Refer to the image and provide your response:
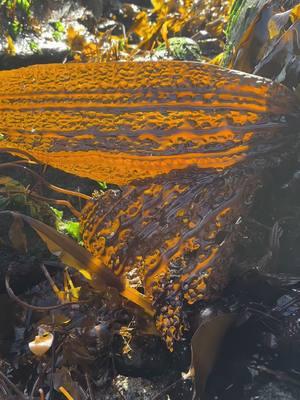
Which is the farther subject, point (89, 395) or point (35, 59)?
point (35, 59)

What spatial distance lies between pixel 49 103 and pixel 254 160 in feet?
2.05

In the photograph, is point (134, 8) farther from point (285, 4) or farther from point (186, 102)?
point (186, 102)

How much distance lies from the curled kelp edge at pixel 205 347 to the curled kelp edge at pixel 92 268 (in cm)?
18

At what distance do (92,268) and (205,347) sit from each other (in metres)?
0.41

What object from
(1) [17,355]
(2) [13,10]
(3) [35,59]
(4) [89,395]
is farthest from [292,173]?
(2) [13,10]

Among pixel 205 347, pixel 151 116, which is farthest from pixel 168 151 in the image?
pixel 205 347

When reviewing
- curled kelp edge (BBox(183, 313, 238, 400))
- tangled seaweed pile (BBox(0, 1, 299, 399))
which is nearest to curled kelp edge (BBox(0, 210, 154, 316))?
tangled seaweed pile (BBox(0, 1, 299, 399))

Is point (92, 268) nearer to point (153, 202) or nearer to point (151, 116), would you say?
point (153, 202)

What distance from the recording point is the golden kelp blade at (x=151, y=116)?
157 centimetres

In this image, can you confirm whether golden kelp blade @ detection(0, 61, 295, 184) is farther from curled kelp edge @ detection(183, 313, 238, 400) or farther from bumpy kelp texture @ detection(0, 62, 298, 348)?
curled kelp edge @ detection(183, 313, 238, 400)

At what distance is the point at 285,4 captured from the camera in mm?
1954

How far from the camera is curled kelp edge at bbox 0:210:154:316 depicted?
65.9 inches

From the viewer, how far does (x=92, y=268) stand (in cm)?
169

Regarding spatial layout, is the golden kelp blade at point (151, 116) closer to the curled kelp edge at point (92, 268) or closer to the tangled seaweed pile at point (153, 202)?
the tangled seaweed pile at point (153, 202)
